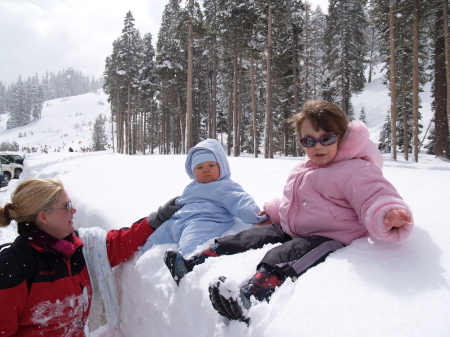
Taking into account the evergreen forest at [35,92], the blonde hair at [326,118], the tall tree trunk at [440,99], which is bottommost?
the blonde hair at [326,118]

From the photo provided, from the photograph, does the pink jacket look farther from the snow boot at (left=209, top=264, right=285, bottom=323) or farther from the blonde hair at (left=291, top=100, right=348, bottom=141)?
the snow boot at (left=209, top=264, right=285, bottom=323)

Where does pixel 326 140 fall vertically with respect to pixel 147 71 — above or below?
below

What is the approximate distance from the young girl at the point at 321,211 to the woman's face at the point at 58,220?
1.00m

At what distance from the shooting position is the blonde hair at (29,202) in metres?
1.91

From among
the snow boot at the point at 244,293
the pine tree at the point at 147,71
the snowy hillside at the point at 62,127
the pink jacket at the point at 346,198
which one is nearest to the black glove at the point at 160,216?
the pink jacket at the point at 346,198

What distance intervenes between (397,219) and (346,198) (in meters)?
0.43

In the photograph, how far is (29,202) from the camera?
1.93 m

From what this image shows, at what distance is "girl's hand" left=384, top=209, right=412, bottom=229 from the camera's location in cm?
151

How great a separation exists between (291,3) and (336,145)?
69.7ft

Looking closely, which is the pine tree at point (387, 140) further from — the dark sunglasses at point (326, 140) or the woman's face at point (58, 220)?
the woman's face at point (58, 220)

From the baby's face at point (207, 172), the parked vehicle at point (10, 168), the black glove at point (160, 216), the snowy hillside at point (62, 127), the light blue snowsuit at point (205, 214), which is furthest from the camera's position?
the snowy hillside at point (62, 127)

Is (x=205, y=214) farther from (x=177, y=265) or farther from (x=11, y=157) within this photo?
(x=11, y=157)

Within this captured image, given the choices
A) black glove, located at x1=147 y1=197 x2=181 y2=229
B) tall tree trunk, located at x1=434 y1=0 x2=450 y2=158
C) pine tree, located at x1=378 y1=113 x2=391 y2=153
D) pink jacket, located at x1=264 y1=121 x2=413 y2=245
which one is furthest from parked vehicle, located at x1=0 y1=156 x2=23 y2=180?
pine tree, located at x1=378 y1=113 x2=391 y2=153

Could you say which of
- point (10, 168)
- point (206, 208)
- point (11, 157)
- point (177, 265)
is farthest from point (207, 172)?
point (11, 157)
